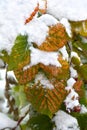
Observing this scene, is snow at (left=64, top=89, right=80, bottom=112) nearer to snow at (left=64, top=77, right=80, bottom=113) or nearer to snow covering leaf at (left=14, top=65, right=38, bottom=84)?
snow at (left=64, top=77, right=80, bottom=113)

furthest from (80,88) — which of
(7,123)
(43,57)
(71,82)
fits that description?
(7,123)

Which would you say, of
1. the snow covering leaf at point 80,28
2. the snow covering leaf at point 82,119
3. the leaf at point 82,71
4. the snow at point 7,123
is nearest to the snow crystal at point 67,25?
the snow covering leaf at point 80,28

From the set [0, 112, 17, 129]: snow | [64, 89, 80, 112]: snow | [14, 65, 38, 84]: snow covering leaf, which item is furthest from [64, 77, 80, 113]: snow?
[0, 112, 17, 129]: snow

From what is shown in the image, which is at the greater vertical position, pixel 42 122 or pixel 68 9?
pixel 68 9

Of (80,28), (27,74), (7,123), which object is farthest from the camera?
(7,123)

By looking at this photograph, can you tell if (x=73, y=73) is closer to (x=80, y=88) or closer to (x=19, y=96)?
(x=80, y=88)

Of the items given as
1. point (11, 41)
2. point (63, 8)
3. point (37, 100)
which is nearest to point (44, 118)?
point (37, 100)

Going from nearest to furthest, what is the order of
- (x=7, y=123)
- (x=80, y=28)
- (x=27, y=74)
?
(x=27, y=74)
(x=80, y=28)
(x=7, y=123)

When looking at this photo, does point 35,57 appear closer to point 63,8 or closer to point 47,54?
point 47,54
